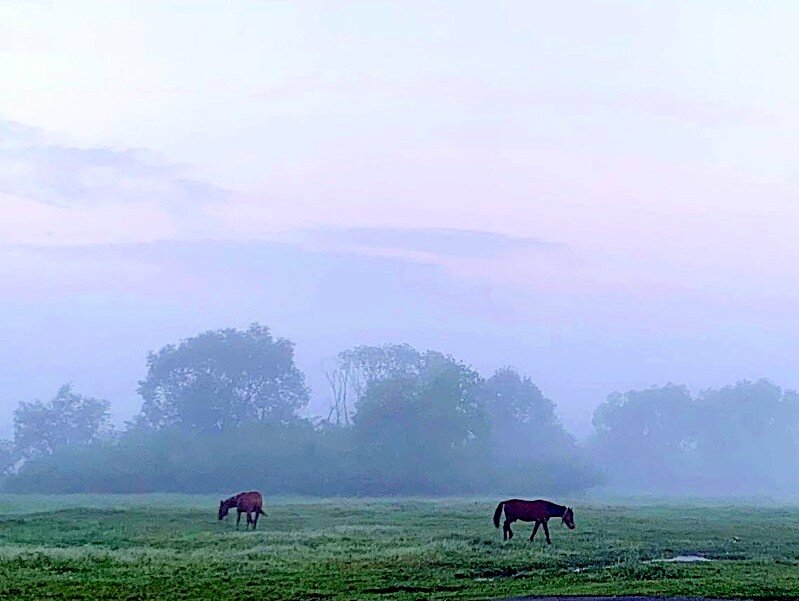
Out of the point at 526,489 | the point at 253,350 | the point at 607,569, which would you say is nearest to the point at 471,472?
the point at 526,489

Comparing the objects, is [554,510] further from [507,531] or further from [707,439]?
[707,439]

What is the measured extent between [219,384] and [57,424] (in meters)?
18.7

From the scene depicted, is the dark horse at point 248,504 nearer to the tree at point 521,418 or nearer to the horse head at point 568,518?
A: the horse head at point 568,518

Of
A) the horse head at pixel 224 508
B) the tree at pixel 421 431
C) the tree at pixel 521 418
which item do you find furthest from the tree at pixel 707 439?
the horse head at pixel 224 508

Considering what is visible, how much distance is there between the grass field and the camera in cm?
2219

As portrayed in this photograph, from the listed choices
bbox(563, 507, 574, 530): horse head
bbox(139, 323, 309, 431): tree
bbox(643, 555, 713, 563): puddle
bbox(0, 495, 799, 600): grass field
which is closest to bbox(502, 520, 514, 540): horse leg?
bbox(0, 495, 799, 600): grass field

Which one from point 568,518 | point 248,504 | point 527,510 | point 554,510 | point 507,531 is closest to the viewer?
point 507,531

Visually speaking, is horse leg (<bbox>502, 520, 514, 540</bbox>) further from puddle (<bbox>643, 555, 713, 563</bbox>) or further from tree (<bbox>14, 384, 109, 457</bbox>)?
tree (<bbox>14, 384, 109, 457</bbox>)

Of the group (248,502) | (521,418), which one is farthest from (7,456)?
(248,502)

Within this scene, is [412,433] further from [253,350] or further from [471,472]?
[253,350]

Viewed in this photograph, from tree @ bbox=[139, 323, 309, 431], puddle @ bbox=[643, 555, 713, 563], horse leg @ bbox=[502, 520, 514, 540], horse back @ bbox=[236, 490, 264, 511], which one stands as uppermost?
tree @ bbox=[139, 323, 309, 431]

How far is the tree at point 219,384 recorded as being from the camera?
105 m

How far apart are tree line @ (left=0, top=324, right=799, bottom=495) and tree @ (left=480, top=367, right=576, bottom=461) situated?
0.78 feet

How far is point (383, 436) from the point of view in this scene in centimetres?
9106
